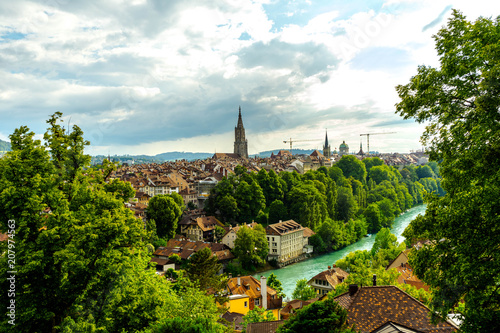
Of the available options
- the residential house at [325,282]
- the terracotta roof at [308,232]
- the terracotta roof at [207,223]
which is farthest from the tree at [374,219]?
the residential house at [325,282]

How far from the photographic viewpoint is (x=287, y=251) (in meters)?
37.7

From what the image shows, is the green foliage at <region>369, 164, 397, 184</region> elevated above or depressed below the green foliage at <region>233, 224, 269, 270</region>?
above

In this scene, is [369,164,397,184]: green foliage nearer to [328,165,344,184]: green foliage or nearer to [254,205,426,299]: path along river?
[328,165,344,184]: green foliage

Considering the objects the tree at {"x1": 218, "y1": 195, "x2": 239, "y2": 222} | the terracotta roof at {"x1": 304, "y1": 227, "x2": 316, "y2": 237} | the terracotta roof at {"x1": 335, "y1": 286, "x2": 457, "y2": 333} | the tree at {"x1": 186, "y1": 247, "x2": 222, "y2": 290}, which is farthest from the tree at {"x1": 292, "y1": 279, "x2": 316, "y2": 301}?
the tree at {"x1": 218, "y1": 195, "x2": 239, "y2": 222}

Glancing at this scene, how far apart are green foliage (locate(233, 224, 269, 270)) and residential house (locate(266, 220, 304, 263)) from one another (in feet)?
7.15

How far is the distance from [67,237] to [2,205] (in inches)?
53.4

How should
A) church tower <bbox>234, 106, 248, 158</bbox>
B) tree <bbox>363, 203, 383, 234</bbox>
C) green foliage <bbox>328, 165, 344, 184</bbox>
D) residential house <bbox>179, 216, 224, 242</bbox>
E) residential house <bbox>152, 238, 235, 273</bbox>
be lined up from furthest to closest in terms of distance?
1. church tower <bbox>234, 106, 248, 158</bbox>
2. green foliage <bbox>328, 165, 344, 184</bbox>
3. tree <bbox>363, 203, 383, 234</bbox>
4. residential house <bbox>179, 216, 224, 242</bbox>
5. residential house <bbox>152, 238, 235, 273</bbox>

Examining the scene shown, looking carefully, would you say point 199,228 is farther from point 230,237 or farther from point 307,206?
point 307,206

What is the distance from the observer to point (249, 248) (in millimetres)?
32938

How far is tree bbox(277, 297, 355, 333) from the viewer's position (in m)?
6.61

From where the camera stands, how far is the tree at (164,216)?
121 ft

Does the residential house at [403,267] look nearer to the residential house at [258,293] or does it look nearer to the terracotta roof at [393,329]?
the residential house at [258,293]

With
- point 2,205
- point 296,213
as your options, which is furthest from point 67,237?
point 296,213

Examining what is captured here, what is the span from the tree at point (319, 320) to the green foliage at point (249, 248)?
26253 mm
